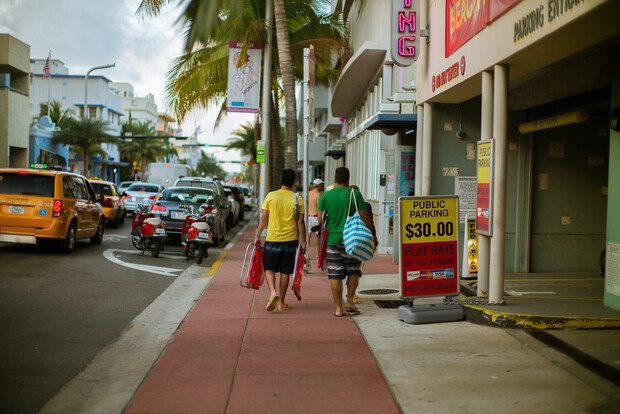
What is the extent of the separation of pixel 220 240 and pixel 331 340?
13.2 m

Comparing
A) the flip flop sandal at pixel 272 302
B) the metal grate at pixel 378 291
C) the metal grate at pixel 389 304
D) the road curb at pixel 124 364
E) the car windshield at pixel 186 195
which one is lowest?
the road curb at pixel 124 364

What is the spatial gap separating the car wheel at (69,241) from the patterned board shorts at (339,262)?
8.61m

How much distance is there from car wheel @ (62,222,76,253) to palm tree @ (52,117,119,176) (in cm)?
3781

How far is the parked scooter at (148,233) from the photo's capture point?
16.1 metres

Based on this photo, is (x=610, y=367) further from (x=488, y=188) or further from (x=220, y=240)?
(x=220, y=240)

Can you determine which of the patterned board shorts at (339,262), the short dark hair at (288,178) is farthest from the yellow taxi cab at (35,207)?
the patterned board shorts at (339,262)

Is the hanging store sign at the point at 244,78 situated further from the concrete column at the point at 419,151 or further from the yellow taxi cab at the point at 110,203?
the concrete column at the point at 419,151

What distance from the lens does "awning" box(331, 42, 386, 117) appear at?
18.9 meters

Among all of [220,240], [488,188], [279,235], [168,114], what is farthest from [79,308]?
[168,114]

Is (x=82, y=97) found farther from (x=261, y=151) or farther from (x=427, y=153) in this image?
(x=427, y=153)

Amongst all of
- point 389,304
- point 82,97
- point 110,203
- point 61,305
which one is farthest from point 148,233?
point 82,97

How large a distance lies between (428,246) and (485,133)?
167 cm

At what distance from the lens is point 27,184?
15.5m

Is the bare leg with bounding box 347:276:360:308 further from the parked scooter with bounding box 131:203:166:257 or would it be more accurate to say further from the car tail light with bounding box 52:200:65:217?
the car tail light with bounding box 52:200:65:217
